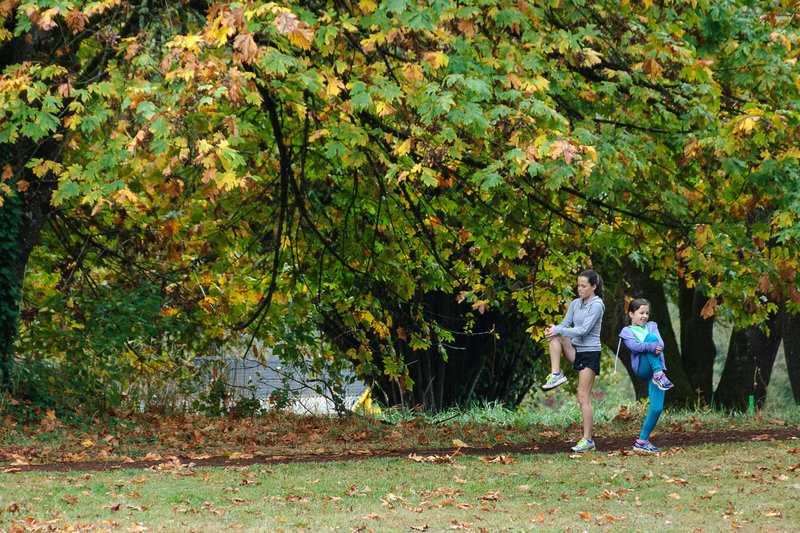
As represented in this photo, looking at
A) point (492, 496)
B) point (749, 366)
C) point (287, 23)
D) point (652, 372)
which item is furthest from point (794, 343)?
point (287, 23)

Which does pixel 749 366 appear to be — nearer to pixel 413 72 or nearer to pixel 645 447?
pixel 645 447

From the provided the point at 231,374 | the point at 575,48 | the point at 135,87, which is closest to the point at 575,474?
the point at 575,48

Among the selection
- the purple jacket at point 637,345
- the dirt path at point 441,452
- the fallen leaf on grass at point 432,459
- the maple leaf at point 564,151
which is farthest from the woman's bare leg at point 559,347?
the maple leaf at point 564,151

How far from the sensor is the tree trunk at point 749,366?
15.2 m

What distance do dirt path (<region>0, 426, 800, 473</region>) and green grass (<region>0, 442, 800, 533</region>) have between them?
0.47m

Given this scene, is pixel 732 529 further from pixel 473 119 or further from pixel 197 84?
pixel 197 84

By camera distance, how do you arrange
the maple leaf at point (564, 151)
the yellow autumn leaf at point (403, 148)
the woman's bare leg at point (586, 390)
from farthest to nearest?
the woman's bare leg at point (586, 390), the yellow autumn leaf at point (403, 148), the maple leaf at point (564, 151)

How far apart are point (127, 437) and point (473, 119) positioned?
5.76 metres

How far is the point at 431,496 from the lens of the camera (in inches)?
265

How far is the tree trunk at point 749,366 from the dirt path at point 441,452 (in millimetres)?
4229

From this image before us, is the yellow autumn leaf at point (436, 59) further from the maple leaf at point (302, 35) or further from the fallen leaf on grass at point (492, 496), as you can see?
the fallen leaf on grass at point (492, 496)

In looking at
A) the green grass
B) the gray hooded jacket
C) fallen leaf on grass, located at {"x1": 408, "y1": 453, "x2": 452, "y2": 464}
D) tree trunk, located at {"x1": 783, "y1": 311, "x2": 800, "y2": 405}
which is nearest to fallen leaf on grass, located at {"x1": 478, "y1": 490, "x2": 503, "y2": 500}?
the green grass

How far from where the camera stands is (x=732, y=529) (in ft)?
18.7

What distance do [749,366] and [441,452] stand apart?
813 cm
